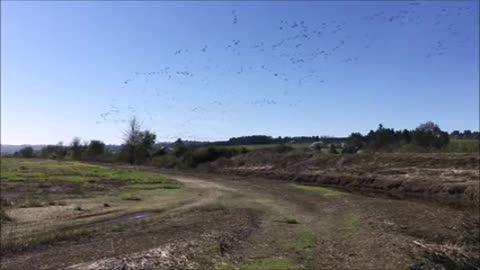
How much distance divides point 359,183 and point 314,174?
10057mm

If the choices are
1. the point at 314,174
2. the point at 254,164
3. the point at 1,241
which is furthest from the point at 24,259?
the point at 254,164

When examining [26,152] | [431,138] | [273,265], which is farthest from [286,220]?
[26,152]

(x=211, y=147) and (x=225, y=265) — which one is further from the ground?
(x=211, y=147)

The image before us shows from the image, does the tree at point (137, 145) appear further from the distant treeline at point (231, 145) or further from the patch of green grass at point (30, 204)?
the patch of green grass at point (30, 204)

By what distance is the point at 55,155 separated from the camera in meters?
156

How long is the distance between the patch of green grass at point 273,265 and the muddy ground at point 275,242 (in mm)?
27

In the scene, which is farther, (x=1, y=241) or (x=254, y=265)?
(x=1, y=241)

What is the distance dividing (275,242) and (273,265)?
4.30 meters

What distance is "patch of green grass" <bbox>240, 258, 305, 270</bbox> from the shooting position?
43.5ft

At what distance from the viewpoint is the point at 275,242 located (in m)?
17.8

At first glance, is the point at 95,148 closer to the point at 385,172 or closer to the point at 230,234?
the point at 385,172

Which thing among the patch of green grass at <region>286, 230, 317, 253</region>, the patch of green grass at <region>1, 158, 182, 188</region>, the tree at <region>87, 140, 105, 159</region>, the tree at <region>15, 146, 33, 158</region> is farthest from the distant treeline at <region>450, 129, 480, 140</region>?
the tree at <region>15, 146, 33, 158</region>

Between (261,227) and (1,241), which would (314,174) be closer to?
(261,227)

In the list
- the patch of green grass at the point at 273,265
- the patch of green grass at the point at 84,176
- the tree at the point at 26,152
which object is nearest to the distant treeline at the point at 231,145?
the tree at the point at 26,152
